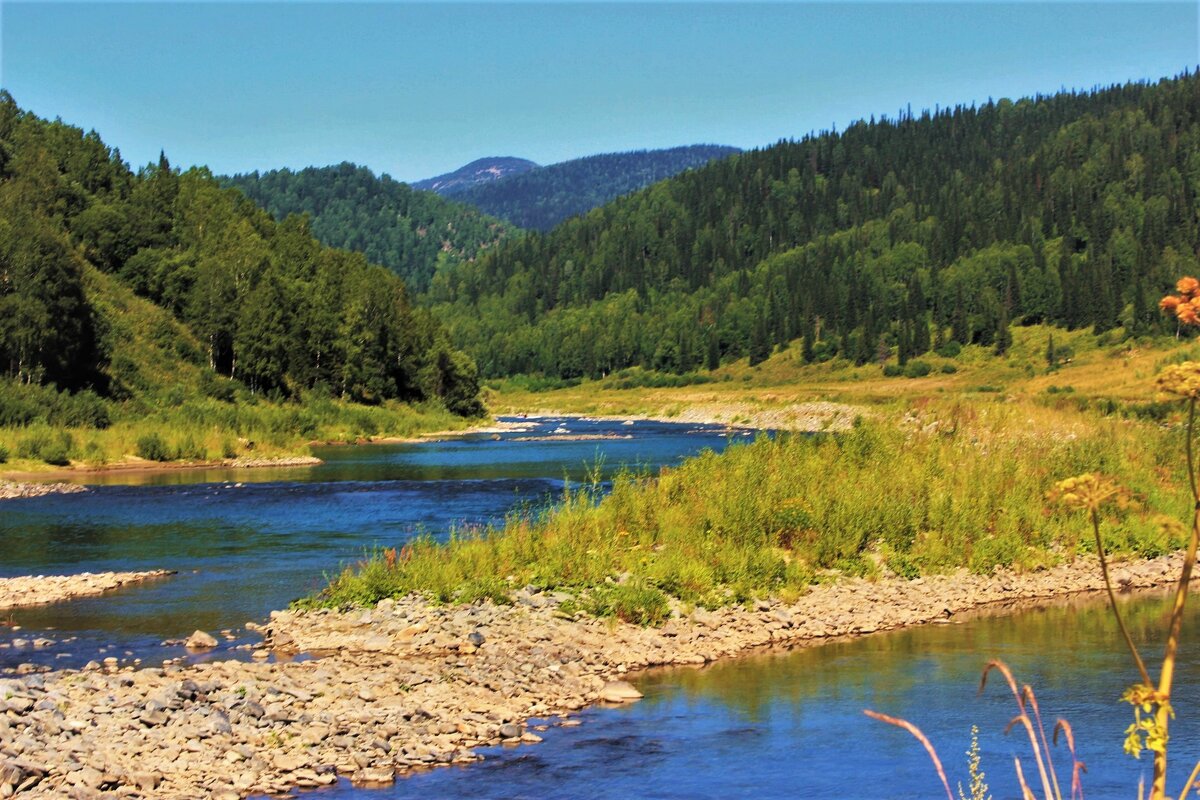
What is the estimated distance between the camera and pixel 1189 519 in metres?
33.0

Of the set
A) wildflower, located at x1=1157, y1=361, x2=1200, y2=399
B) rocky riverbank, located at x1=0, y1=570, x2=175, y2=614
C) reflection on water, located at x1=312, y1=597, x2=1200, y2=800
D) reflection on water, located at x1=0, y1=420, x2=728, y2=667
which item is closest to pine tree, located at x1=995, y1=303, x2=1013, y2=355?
A: reflection on water, located at x1=0, y1=420, x2=728, y2=667

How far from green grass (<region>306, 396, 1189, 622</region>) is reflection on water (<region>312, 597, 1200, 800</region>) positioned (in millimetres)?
3566

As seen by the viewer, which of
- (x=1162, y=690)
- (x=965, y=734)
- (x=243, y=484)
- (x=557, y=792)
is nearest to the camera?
(x=1162, y=690)

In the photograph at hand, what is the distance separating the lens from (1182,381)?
5902 mm

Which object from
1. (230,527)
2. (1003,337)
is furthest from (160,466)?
(1003,337)

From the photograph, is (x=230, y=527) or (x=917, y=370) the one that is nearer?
(x=230, y=527)

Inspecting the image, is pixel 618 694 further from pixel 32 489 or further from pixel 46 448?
pixel 46 448

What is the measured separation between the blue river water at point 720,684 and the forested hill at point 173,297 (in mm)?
34862

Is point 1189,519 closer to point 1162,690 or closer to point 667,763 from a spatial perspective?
point 667,763

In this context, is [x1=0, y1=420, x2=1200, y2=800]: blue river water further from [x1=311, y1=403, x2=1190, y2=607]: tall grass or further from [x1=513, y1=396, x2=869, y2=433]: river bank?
[x1=513, y1=396, x2=869, y2=433]: river bank

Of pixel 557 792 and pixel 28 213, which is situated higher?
pixel 28 213

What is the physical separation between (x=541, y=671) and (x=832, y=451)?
665 inches

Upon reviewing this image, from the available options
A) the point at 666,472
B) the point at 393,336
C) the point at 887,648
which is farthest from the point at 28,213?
the point at 887,648

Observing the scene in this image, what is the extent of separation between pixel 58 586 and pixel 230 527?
37.3 ft
